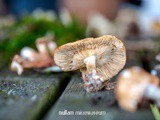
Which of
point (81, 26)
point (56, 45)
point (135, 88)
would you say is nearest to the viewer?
point (135, 88)

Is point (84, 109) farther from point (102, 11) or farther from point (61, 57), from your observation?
point (102, 11)

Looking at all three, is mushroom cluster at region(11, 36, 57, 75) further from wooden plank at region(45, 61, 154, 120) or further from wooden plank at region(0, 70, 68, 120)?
wooden plank at region(45, 61, 154, 120)

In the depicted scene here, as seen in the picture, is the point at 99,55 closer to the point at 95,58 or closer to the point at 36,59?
the point at 95,58

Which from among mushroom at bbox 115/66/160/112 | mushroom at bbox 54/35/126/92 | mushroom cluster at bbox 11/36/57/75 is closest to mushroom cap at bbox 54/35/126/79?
mushroom at bbox 54/35/126/92

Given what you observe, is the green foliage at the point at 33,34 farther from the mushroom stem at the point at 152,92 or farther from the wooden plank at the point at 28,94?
the mushroom stem at the point at 152,92

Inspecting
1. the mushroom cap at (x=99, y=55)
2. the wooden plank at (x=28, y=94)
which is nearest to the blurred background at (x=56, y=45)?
the wooden plank at (x=28, y=94)

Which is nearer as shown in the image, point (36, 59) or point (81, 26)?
point (36, 59)

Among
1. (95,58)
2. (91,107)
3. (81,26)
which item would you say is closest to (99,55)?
(95,58)
